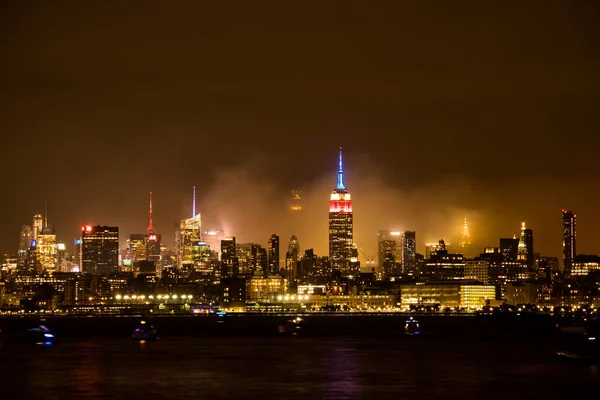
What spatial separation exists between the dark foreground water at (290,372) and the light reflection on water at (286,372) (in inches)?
3.0

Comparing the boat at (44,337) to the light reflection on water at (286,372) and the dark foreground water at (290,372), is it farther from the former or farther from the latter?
the light reflection on water at (286,372)

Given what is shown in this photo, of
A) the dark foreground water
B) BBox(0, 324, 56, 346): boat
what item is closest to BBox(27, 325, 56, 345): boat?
BBox(0, 324, 56, 346): boat

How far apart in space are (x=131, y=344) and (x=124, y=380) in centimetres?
5339

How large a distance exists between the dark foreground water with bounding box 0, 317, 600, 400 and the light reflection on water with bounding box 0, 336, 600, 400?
0.08 meters

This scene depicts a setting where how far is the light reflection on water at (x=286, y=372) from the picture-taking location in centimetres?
7488

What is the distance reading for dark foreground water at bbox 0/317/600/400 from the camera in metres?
74.7

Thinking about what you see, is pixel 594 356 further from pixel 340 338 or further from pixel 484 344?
pixel 340 338

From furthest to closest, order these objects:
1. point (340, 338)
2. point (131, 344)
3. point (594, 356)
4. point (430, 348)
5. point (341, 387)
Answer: point (340, 338), point (131, 344), point (430, 348), point (594, 356), point (341, 387)

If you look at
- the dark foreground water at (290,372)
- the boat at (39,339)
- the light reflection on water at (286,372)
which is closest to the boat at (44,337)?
the boat at (39,339)

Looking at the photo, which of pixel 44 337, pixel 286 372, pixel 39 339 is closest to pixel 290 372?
pixel 286 372

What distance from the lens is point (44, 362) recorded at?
10025 centimetres

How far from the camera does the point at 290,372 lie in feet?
294

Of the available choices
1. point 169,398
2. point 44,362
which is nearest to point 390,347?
point 44,362

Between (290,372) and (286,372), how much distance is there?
40 centimetres
